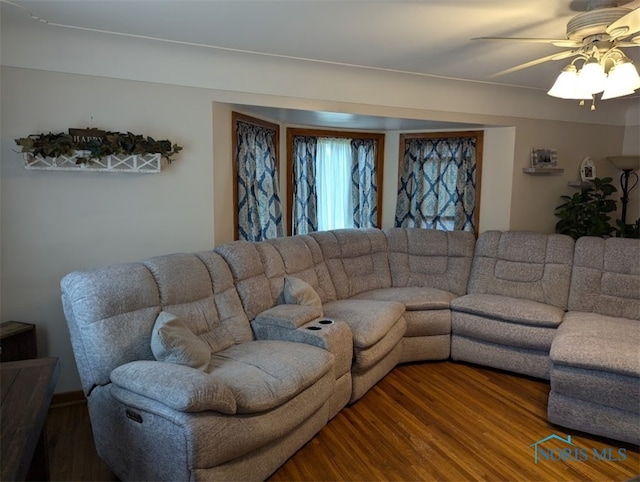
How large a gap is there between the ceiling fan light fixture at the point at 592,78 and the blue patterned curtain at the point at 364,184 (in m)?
2.75

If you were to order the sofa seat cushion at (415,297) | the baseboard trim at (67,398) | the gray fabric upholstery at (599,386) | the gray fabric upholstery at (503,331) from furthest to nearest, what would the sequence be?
the sofa seat cushion at (415,297), the gray fabric upholstery at (503,331), the baseboard trim at (67,398), the gray fabric upholstery at (599,386)

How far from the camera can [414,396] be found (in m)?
3.03

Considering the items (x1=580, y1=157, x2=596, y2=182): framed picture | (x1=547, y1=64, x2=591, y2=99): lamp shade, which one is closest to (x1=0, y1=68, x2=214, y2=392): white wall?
(x1=547, y1=64, x2=591, y2=99): lamp shade

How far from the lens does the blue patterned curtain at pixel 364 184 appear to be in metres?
4.67

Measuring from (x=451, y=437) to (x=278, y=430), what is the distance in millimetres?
1144

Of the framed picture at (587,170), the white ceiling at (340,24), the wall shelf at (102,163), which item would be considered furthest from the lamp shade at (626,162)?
the wall shelf at (102,163)

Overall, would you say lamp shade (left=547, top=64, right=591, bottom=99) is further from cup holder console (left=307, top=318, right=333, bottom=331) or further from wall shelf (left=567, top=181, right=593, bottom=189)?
wall shelf (left=567, top=181, right=593, bottom=189)

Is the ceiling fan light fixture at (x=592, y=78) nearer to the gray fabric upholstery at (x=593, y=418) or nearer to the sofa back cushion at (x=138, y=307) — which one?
the gray fabric upholstery at (x=593, y=418)

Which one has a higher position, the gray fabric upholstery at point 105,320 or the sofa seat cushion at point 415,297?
the gray fabric upholstery at point 105,320

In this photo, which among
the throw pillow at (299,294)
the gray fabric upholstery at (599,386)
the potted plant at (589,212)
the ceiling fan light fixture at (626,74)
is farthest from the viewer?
the potted plant at (589,212)

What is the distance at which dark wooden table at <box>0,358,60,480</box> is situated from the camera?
1177 millimetres

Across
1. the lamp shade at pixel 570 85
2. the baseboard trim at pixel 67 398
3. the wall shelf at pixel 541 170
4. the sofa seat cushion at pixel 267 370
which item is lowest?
the baseboard trim at pixel 67 398

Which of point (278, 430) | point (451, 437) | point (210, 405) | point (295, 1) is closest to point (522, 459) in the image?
point (451, 437)

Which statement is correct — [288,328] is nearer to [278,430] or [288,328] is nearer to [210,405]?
[278,430]
